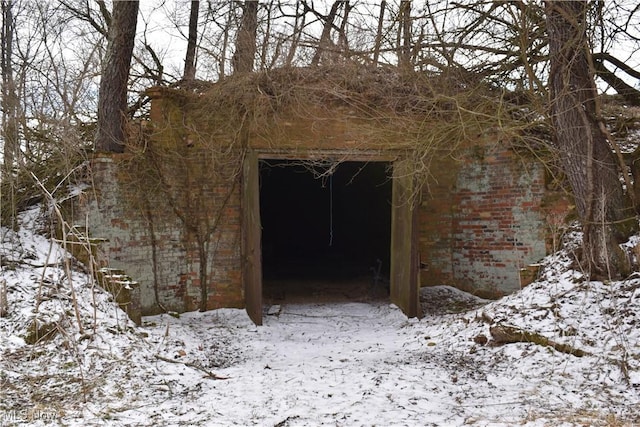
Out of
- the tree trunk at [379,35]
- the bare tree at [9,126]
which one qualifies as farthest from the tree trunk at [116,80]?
the tree trunk at [379,35]

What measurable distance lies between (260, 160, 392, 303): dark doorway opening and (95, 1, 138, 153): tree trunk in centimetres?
539

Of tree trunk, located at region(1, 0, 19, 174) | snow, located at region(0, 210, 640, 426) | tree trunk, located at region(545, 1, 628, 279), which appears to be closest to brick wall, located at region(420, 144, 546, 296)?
snow, located at region(0, 210, 640, 426)

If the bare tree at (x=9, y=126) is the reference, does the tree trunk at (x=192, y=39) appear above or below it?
above

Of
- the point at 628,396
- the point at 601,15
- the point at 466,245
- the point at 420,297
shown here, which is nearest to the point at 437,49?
the point at 601,15

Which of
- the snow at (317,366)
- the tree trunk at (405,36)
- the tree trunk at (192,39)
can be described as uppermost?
the tree trunk at (192,39)

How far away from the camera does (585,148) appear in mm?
5863

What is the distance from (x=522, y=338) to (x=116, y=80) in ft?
22.2

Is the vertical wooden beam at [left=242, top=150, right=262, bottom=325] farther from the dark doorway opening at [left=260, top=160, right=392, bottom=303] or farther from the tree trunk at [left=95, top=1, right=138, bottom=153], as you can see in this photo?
the dark doorway opening at [left=260, top=160, right=392, bottom=303]

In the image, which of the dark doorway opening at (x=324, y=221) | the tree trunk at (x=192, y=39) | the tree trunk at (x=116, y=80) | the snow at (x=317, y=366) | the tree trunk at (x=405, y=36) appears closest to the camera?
the snow at (x=317, y=366)

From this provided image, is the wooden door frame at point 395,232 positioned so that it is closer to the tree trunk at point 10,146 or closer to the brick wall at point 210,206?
the brick wall at point 210,206

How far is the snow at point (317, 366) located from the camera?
405cm

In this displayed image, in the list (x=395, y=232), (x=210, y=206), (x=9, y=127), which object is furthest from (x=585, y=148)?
(x=9, y=127)

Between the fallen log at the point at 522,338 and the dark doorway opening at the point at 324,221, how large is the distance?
682cm

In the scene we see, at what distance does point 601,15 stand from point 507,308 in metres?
3.70
